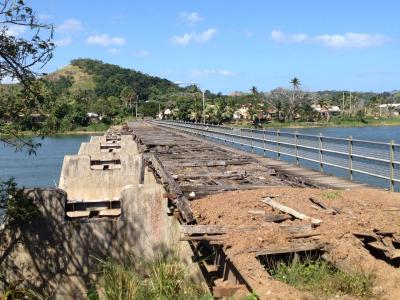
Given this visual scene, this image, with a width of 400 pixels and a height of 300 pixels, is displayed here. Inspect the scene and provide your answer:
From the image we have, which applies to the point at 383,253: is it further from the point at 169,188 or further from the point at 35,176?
the point at 35,176

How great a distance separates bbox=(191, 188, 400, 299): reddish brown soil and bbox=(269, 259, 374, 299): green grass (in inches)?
5.4

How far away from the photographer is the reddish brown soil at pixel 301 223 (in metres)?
6.11

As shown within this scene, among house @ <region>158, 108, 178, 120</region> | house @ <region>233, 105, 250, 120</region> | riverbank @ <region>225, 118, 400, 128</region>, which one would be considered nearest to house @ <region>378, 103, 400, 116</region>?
riverbank @ <region>225, 118, 400, 128</region>

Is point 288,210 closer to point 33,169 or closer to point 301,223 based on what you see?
point 301,223

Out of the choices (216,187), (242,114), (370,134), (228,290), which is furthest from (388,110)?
(228,290)

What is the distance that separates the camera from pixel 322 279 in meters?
6.33

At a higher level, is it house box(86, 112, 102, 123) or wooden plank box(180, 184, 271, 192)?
wooden plank box(180, 184, 271, 192)

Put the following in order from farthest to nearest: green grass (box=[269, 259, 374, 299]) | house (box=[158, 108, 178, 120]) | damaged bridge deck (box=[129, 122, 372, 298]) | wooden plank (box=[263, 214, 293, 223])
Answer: house (box=[158, 108, 178, 120]) < wooden plank (box=[263, 214, 293, 223]) < damaged bridge deck (box=[129, 122, 372, 298]) < green grass (box=[269, 259, 374, 299])

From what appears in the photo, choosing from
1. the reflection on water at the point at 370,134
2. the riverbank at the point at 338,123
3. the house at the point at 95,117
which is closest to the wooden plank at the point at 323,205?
the reflection on water at the point at 370,134

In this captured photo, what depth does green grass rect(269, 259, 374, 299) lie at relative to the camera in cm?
589

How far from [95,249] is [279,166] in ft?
28.8

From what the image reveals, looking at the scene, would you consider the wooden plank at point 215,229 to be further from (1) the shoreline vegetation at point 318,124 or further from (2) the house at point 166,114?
(2) the house at point 166,114

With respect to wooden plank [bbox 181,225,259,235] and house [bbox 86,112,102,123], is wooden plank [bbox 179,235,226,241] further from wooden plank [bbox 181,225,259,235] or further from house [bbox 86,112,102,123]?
house [bbox 86,112,102,123]

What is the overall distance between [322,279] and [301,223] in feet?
5.96
